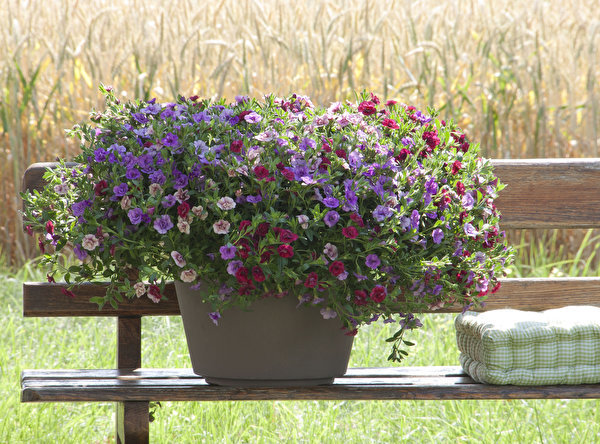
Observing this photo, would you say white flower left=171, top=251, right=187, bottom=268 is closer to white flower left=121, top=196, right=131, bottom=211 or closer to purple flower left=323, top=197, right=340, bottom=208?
white flower left=121, top=196, right=131, bottom=211

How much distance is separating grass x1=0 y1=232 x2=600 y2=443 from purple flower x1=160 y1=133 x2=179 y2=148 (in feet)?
2.96

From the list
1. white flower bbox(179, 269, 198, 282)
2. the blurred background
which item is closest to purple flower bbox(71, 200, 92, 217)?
white flower bbox(179, 269, 198, 282)

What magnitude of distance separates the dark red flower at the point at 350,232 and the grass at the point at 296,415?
90 centimetres

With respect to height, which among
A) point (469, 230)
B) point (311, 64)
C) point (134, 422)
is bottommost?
point (134, 422)

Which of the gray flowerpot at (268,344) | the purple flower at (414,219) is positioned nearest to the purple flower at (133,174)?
the gray flowerpot at (268,344)

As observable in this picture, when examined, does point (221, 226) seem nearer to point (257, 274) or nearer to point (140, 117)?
point (257, 274)

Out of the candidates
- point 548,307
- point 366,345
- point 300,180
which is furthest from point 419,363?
point 300,180

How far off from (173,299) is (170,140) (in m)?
0.52

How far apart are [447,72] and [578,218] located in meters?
1.44

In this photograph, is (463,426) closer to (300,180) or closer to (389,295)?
(389,295)

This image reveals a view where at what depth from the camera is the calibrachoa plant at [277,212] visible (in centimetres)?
128

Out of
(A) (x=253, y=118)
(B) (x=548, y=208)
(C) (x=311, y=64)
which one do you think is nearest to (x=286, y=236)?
(A) (x=253, y=118)

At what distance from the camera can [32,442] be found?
205 centimetres

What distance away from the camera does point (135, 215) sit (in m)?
1.29
